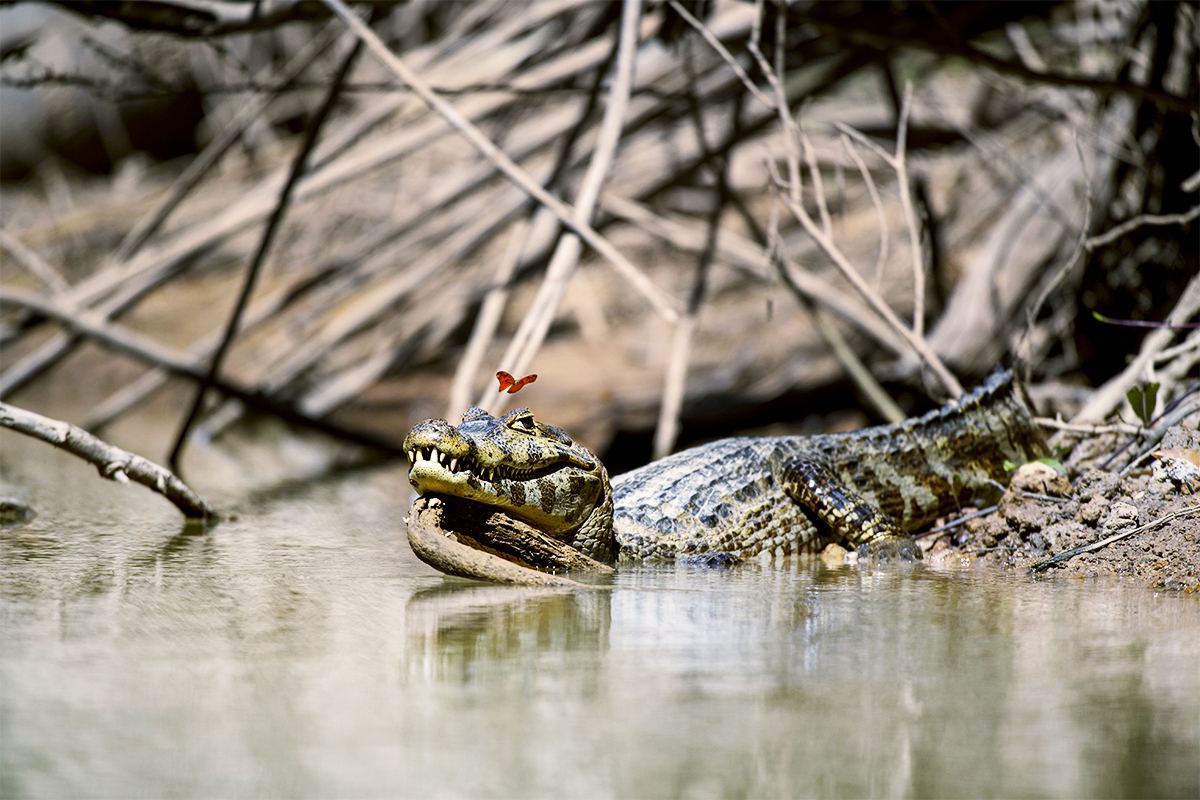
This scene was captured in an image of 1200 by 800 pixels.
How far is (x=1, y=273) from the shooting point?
32.2 ft

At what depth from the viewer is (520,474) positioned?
3129mm

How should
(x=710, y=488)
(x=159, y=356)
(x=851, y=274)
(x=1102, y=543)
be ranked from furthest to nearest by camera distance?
(x=159, y=356)
(x=851, y=274)
(x=710, y=488)
(x=1102, y=543)

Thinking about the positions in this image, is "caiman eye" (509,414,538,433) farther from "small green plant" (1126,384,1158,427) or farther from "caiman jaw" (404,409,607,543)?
"small green plant" (1126,384,1158,427)

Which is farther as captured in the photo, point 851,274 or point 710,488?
point 851,274

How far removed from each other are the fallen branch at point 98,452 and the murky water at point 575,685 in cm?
32

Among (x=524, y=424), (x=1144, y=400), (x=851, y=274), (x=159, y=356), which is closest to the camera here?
(x=524, y=424)

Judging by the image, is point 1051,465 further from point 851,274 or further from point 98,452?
point 98,452

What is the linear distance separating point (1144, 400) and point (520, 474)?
213 centimetres

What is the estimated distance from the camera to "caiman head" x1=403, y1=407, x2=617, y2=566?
2.87 meters

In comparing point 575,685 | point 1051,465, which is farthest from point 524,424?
point 1051,465

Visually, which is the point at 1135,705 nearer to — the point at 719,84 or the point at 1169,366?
the point at 1169,366

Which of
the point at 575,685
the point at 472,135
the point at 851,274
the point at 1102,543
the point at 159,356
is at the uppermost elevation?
the point at 472,135

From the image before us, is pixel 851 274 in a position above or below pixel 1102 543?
above

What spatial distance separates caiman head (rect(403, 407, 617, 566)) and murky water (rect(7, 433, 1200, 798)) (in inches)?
12.0
